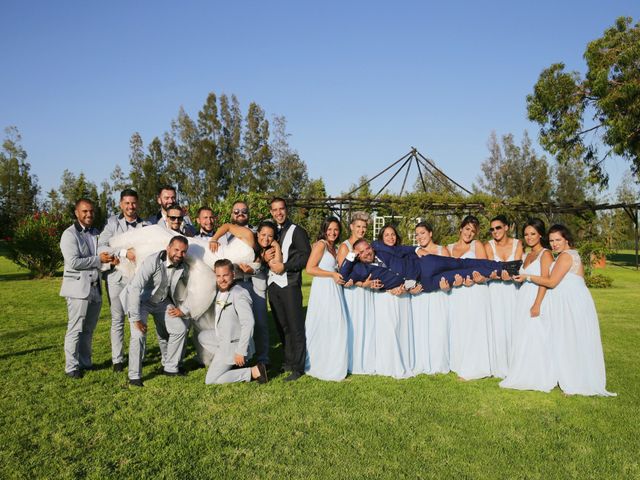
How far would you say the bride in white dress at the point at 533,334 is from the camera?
5812mm

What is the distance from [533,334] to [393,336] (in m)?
1.68

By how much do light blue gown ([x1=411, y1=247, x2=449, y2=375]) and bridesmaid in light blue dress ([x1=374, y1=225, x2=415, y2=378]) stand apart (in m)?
0.10

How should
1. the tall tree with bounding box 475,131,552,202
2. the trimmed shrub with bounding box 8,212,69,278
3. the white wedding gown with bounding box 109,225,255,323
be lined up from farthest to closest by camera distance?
the tall tree with bounding box 475,131,552,202 < the trimmed shrub with bounding box 8,212,69,278 < the white wedding gown with bounding box 109,225,255,323

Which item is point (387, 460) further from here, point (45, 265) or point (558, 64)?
point (558, 64)

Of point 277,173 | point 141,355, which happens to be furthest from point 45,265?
point 277,173

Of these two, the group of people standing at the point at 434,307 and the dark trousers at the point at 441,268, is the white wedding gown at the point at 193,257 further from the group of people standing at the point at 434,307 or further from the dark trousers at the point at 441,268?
the dark trousers at the point at 441,268

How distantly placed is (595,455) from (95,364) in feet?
20.6

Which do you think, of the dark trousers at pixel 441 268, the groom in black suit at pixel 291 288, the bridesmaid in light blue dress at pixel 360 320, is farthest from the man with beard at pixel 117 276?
the dark trousers at pixel 441 268

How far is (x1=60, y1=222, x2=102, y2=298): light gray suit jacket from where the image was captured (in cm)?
624

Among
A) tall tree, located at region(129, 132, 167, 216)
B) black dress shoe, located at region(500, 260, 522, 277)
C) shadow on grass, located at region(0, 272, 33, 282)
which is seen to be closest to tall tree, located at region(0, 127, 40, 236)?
tall tree, located at region(129, 132, 167, 216)

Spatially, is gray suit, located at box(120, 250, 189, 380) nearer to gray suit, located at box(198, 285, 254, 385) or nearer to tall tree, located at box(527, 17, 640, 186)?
gray suit, located at box(198, 285, 254, 385)

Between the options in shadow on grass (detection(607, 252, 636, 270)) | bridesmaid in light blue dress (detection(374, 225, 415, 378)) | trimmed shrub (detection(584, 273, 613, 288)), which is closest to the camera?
bridesmaid in light blue dress (detection(374, 225, 415, 378))

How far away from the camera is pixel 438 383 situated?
6.06 meters

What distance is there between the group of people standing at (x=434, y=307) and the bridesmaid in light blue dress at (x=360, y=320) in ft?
0.04
